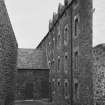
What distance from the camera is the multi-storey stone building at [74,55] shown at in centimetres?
1472

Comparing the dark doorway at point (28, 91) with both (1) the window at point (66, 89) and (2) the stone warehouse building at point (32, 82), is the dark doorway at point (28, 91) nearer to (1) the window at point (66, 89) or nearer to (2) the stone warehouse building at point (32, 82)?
(2) the stone warehouse building at point (32, 82)

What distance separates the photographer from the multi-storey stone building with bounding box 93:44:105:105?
1212 cm

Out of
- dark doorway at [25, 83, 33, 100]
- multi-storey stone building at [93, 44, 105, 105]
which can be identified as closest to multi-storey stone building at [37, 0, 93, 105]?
multi-storey stone building at [93, 44, 105, 105]

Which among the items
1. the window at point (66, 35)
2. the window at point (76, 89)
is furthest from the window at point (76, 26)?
the window at point (76, 89)

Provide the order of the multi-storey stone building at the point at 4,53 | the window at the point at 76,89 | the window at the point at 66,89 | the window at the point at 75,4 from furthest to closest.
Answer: the window at the point at 66,89, the window at the point at 75,4, the window at the point at 76,89, the multi-storey stone building at the point at 4,53

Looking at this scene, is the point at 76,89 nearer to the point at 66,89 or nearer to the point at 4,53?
the point at 66,89

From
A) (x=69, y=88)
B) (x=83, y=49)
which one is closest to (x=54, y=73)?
(x=69, y=88)

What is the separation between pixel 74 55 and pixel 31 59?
15.5m

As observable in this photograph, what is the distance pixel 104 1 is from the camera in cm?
1329

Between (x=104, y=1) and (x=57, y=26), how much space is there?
10.6 metres

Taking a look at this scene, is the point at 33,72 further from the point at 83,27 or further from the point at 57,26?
the point at 83,27

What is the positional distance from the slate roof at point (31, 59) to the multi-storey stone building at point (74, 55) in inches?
281

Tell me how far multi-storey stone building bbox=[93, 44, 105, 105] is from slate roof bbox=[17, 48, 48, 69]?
1725 centimetres

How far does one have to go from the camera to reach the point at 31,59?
105 ft
